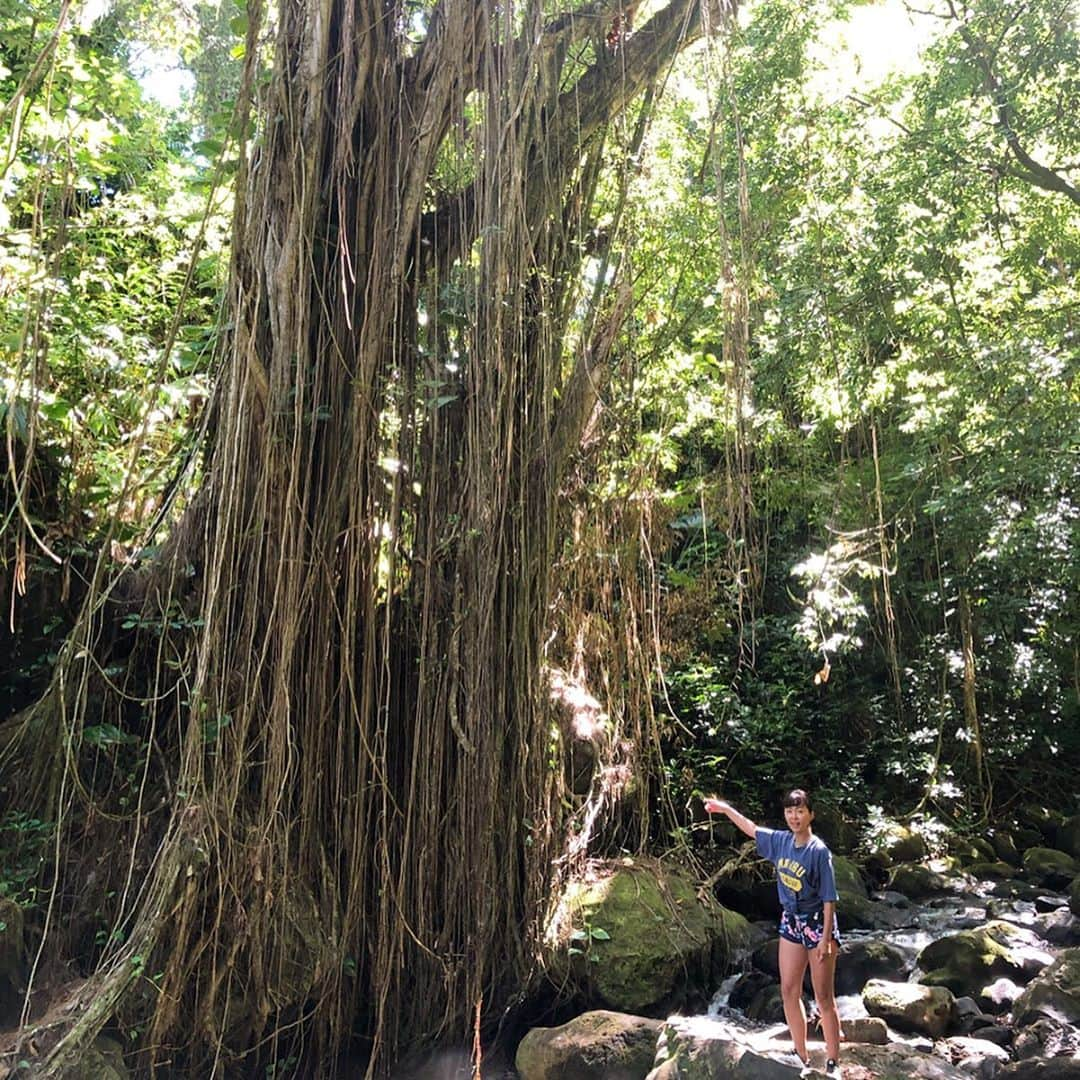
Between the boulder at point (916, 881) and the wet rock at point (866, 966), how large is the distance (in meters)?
1.72

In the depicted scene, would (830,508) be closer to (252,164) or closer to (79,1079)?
(252,164)

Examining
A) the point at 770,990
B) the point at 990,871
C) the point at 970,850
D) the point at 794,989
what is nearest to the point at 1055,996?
the point at 770,990

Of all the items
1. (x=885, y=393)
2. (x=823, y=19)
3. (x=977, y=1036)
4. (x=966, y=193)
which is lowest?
(x=977, y=1036)

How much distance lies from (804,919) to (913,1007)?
4.41 feet

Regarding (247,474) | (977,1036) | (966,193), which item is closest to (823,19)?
(966,193)

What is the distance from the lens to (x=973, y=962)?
4953 millimetres

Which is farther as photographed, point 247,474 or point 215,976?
point 247,474

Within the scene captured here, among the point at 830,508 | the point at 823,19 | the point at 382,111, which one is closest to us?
the point at 382,111

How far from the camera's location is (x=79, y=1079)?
2.85 m

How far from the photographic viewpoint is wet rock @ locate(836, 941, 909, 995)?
5078 millimetres

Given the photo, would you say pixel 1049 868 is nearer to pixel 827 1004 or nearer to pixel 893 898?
pixel 893 898

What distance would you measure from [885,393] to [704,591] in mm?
1746

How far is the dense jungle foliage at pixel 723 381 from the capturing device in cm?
373

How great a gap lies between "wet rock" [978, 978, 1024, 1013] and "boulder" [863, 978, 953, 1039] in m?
0.27
